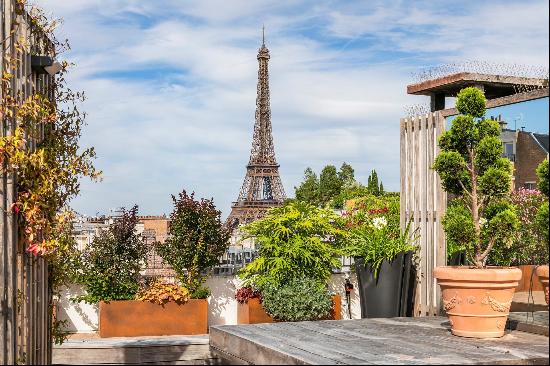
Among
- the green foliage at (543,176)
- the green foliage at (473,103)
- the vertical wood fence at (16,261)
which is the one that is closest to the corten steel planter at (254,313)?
the green foliage at (473,103)

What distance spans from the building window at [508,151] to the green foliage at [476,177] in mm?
350

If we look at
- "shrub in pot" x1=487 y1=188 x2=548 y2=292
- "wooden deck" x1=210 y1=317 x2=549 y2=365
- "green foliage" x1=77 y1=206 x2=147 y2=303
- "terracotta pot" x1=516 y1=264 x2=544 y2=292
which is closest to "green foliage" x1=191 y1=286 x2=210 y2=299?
"green foliage" x1=77 y1=206 x2=147 y2=303

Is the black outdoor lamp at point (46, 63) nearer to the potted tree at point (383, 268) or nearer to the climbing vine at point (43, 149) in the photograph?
the climbing vine at point (43, 149)

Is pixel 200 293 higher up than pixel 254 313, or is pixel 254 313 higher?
pixel 200 293

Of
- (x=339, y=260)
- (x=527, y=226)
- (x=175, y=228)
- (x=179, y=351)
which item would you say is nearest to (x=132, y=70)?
(x=175, y=228)

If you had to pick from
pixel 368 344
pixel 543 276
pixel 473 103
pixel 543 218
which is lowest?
pixel 368 344

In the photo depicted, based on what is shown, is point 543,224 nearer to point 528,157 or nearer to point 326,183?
point 528,157

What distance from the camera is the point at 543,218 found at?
6.79 m

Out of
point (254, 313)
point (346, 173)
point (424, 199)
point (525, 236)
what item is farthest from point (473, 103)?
point (346, 173)

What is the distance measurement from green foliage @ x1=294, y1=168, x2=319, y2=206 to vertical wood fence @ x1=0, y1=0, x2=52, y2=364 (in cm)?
3938

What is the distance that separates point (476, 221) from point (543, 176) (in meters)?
1.01

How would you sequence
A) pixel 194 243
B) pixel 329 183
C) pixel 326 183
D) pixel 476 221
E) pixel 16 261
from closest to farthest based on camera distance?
pixel 16 261 → pixel 476 221 → pixel 194 243 → pixel 329 183 → pixel 326 183

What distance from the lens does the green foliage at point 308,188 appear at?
46406mm

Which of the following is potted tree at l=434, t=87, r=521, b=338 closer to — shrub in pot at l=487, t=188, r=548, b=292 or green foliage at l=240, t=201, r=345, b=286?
shrub in pot at l=487, t=188, r=548, b=292
